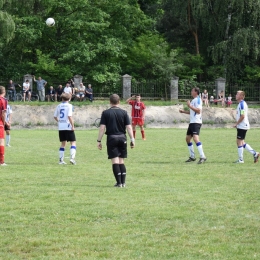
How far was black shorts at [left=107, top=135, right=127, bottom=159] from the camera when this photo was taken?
474 inches

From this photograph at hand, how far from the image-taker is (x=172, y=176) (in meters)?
14.0

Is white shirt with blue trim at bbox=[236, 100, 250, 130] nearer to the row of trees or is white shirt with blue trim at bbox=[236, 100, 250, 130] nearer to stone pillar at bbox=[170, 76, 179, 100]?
stone pillar at bbox=[170, 76, 179, 100]

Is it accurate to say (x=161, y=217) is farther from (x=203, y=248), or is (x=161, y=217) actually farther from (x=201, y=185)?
(x=201, y=185)

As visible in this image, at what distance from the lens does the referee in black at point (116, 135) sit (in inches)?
475

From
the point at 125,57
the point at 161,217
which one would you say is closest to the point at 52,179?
the point at 161,217

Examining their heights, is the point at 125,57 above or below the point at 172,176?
above

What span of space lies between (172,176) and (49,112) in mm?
27953

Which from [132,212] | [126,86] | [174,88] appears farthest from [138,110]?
[132,212]

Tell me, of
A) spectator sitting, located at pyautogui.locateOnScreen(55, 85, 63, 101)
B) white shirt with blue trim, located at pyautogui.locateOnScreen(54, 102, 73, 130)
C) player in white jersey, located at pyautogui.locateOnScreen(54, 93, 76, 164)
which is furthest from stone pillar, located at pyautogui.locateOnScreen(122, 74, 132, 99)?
white shirt with blue trim, located at pyautogui.locateOnScreen(54, 102, 73, 130)

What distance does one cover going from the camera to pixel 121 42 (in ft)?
171

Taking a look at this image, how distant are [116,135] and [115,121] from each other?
0.90ft

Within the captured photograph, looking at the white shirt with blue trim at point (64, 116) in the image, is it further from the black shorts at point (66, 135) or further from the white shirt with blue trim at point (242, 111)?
the white shirt with blue trim at point (242, 111)

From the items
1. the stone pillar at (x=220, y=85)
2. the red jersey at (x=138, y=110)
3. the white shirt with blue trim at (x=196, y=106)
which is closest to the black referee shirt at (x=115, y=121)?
the white shirt with blue trim at (x=196, y=106)

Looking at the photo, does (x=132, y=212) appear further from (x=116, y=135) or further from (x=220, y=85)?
(x=220, y=85)
